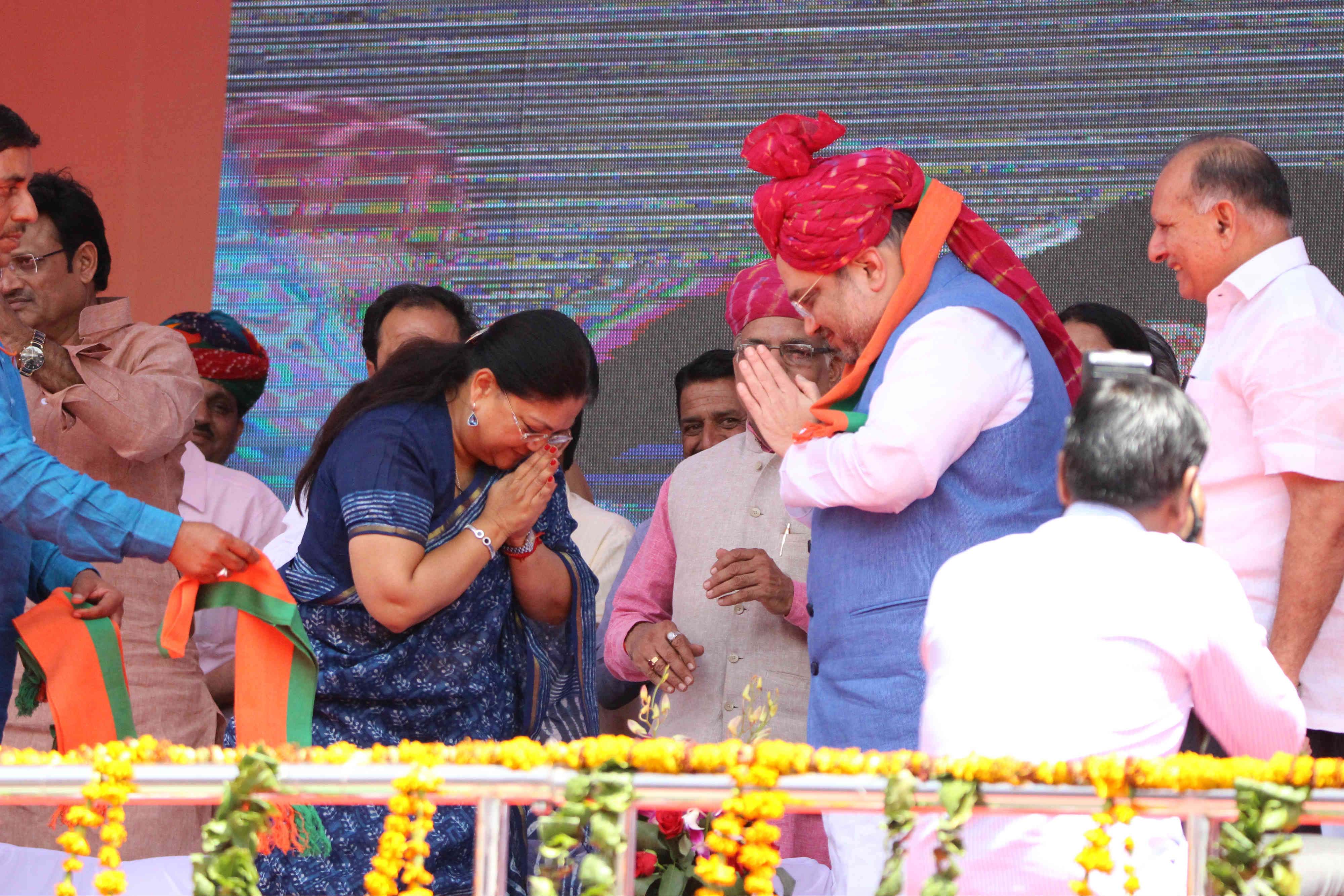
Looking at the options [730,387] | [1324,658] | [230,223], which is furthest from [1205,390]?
[230,223]

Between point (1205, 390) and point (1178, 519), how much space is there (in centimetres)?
101

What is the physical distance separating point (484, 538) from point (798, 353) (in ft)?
3.23

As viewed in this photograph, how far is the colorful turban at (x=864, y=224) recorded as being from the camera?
2568 mm

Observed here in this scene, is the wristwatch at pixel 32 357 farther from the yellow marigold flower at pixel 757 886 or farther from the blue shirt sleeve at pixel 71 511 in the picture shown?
the yellow marigold flower at pixel 757 886

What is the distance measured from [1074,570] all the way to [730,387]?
2.31 m

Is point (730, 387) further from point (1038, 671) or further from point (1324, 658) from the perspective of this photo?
point (1038, 671)

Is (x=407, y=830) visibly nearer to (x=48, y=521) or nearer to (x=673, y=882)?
(x=673, y=882)

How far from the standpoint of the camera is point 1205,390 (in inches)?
111

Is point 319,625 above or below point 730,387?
below

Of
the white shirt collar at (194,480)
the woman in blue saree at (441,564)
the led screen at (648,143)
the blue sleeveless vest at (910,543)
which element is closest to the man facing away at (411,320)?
the white shirt collar at (194,480)

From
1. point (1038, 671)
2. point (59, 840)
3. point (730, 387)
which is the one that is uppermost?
point (730, 387)

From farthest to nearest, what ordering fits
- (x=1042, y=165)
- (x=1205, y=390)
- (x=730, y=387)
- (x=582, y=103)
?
1. (x=582, y=103)
2. (x=1042, y=165)
3. (x=730, y=387)
4. (x=1205, y=390)

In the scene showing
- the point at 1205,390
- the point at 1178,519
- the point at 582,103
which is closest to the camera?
the point at 1178,519

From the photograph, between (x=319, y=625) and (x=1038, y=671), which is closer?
(x=1038, y=671)
